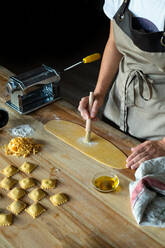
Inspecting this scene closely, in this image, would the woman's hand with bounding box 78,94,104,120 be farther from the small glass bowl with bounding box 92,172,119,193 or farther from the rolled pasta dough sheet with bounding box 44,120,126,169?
the small glass bowl with bounding box 92,172,119,193

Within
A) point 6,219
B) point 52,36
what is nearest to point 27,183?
point 6,219

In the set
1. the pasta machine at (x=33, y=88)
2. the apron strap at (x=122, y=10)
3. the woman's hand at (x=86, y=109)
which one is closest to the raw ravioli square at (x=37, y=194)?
the woman's hand at (x=86, y=109)

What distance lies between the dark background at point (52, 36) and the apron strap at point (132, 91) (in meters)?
2.05

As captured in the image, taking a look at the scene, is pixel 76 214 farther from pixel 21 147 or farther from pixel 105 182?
pixel 21 147

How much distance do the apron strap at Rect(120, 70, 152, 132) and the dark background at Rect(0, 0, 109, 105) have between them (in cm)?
205

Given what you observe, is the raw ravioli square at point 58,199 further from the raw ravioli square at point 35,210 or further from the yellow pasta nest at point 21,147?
the yellow pasta nest at point 21,147

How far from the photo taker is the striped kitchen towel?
1116 millimetres

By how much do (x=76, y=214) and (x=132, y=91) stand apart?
2.33 feet

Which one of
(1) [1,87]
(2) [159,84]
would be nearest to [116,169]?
(2) [159,84]

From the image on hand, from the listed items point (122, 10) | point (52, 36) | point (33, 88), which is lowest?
point (52, 36)

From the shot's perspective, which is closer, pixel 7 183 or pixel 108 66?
pixel 7 183

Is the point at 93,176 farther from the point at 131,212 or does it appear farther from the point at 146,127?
the point at 146,127

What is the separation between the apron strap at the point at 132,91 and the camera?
1553mm

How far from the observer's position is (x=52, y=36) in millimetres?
4559
